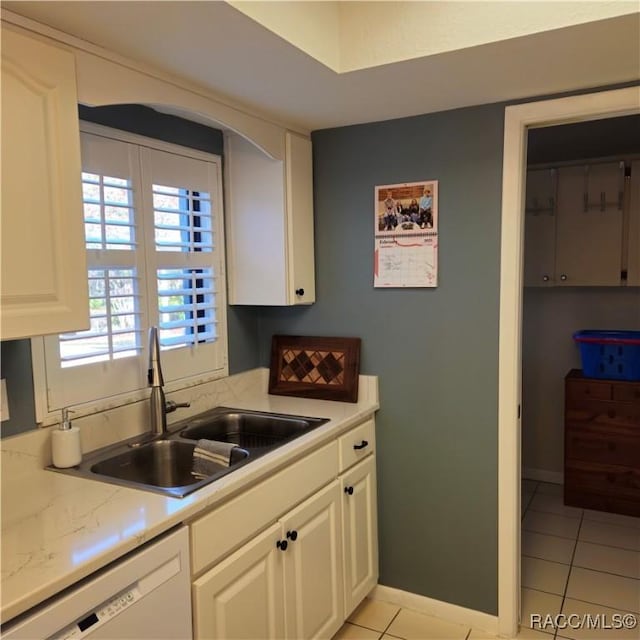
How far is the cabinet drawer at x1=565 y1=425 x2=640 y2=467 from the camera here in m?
3.35

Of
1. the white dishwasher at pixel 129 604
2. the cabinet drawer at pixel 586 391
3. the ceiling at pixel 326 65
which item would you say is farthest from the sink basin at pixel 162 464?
→ the cabinet drawer at pixel 586 391

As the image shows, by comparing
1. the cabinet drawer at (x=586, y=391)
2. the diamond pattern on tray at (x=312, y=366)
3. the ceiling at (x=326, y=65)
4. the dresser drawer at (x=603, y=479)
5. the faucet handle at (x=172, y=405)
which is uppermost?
the ceiling at (x=326, y=65)

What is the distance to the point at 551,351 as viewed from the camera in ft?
12.6

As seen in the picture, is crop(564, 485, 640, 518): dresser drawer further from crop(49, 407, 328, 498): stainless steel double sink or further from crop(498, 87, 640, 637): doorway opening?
crop(49, 407, 328, 498): stainless steel double sink

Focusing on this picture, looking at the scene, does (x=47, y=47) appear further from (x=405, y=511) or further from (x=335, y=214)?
(x=405, y=511)

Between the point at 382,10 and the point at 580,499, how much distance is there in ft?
10.0

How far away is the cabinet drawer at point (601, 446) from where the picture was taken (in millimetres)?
3354

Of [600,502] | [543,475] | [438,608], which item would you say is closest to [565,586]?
[438,608]

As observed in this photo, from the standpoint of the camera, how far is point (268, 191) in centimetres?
245

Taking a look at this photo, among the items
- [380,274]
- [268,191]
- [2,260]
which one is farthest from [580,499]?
[2,260]

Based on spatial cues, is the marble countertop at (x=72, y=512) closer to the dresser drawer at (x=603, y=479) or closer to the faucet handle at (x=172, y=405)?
the faucet handle at (x=172, y=405)

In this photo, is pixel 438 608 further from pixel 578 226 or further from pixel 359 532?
pixel 578 226

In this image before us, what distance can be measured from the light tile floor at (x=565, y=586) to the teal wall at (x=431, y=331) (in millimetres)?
158
